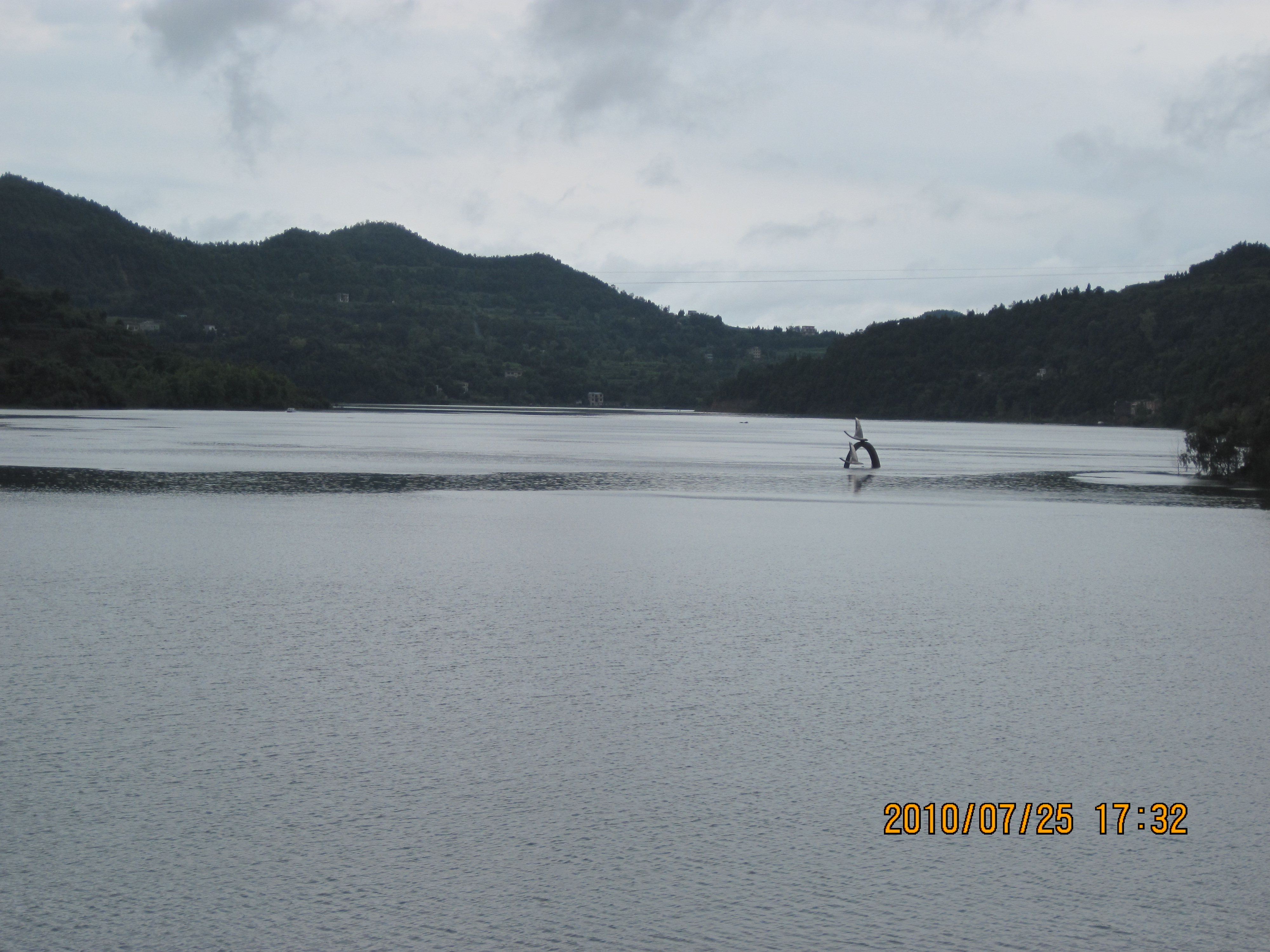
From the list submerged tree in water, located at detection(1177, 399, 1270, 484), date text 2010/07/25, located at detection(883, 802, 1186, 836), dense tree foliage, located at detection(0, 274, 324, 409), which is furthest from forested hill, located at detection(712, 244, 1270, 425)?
date text 2010/07/25, located at detection(883, 802, 1186, 836)

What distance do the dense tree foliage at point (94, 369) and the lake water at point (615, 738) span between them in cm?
8826

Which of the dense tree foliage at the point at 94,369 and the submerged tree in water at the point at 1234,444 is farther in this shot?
the dense tree foliage at the point at 94,369

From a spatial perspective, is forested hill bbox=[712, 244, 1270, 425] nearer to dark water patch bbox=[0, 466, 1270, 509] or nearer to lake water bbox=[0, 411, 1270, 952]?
dark water patch bbox=[0, 466, 1270, 509]

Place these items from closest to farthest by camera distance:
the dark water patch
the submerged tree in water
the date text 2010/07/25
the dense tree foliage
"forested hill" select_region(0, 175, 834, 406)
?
Result: the date text 2010/07/25 → the dark water patch → the submerged tree in water → the dense tree foliage → "forested hill" select_region(0, 175, 834, 406)

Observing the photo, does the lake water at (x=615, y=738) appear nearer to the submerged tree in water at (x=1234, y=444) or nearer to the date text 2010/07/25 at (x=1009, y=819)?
the date text 2010/07/25 at (x=1009, y=819)

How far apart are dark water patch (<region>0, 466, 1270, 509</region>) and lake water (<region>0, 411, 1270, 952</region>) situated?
7784 mm

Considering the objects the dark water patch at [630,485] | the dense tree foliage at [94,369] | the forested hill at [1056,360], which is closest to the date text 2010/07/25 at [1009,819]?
the dark water patch at [630,485]

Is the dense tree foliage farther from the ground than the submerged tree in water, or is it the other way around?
the dense tree foliage

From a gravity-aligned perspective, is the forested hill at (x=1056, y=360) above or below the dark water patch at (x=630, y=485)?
above

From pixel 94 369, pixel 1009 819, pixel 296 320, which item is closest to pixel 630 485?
pixel 1009 819

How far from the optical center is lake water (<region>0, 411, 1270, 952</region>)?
5.36 m

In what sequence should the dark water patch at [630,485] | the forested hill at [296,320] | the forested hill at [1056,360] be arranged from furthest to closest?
the forested hill at [296,320]
the forested hill at [1056,360]
the dark water patch at [630,485]

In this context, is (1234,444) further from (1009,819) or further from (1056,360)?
(1056,360)

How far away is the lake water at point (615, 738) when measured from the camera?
5.36m
